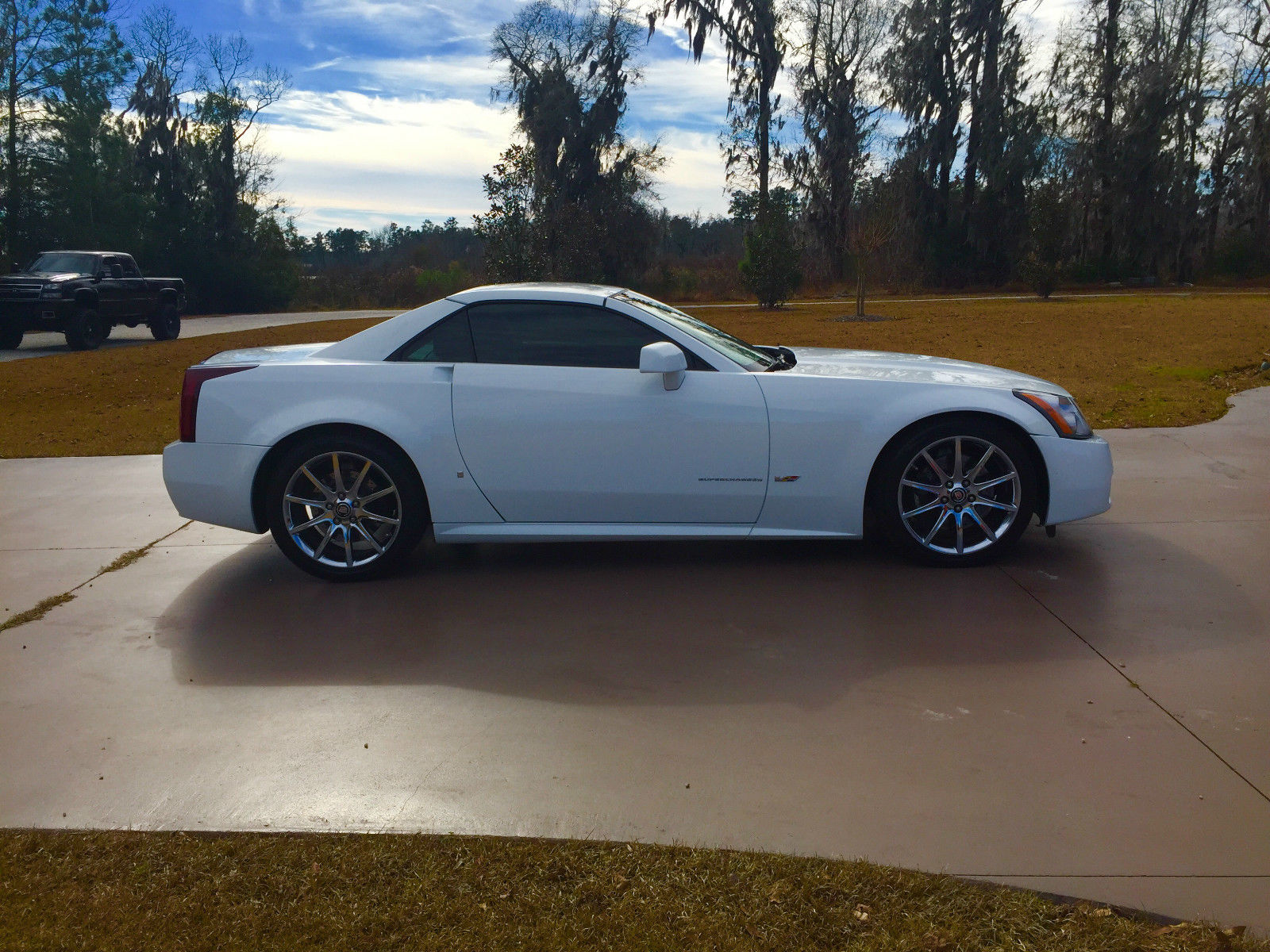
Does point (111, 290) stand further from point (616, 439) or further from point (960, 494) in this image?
point (960, 494)

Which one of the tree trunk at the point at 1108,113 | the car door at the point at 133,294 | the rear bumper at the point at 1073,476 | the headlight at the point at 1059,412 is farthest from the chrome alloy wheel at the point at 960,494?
the tree trunk at the point at 1108,113

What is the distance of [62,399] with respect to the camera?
1287 cm

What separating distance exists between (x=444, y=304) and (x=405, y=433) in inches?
27.6

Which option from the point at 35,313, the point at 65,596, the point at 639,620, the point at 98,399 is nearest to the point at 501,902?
the point at 639,620

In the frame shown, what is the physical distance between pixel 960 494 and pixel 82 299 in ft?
65.0

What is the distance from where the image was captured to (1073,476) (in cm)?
519

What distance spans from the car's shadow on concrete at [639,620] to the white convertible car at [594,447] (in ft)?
0.84

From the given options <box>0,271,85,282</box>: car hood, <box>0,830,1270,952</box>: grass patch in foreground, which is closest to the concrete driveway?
<box>0,830,1270,952</box>: grass patch in foreground

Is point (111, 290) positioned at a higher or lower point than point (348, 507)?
higher

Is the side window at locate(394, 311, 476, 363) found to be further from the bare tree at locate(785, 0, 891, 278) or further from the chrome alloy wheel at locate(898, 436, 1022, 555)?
the bare tree at locate(785, 0, 891, 278)

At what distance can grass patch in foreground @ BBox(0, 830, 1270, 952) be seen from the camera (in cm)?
245

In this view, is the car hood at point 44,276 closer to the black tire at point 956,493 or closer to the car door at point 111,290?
the car door at point 111,290

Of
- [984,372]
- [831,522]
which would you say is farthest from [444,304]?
[984,372]

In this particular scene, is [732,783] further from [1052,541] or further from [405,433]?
[1052,541]
